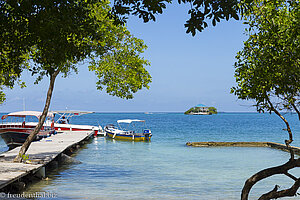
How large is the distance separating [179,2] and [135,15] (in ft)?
3.17

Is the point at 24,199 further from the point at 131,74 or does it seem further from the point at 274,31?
the point at 274,31

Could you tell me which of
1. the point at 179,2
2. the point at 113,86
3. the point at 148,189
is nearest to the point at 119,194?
the point at 148,189

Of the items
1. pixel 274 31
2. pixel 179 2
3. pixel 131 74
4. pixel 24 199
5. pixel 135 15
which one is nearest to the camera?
pixel 179 2

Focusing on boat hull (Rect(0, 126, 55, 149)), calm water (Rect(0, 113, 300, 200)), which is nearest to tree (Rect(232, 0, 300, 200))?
calm water (Rect(0, 113, 300, 200))

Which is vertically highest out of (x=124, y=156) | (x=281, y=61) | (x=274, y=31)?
(x=274, y=31)

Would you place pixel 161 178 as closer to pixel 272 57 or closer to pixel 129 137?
pixel 272 57

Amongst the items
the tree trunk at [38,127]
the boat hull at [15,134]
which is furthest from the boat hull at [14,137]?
the tree trunk at [38,127]

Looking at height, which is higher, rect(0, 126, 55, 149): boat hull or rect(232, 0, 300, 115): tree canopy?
rect(232, 0, 300, 115): tree canopy

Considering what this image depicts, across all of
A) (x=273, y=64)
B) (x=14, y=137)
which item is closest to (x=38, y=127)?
(x=273, y=64)

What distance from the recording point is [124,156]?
32.2 metres

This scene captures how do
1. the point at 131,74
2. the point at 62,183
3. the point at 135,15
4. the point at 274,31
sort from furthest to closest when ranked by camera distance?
the point at 62,183, the point at 131,74, the point at 274,31, the point at 135,15

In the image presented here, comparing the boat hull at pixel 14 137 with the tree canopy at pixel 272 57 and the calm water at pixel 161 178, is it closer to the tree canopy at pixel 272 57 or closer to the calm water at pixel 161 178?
the calm water at pixel 161 178

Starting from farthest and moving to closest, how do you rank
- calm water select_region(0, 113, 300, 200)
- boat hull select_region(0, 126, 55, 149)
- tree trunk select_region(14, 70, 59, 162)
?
boat hull select_region(0, 126, 55, 149) → tree trunk select_region(14, 70, 59, 162) → calm water select_region(0, 113, 300, 200)

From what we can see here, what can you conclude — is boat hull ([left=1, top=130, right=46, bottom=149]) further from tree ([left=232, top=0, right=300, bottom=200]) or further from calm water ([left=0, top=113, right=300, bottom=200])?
tree ([left=232, top=0, right=300, bottom=200])
